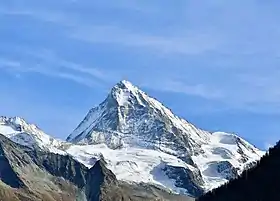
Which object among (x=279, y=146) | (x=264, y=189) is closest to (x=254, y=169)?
(x=279, y=146)

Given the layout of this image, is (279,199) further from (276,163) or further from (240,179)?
(240,179)

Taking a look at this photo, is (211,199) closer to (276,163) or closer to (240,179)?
(240,179)

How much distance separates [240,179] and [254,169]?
23.7ft

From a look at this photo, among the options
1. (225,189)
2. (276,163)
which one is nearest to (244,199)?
(276,163)

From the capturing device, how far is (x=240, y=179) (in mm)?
176250

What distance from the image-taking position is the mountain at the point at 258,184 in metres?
150

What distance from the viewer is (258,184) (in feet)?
521

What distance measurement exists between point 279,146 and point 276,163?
11.1 meters

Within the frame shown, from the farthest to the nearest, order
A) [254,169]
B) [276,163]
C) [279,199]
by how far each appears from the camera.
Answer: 1. [254,169]
2. [276,163]
3. [279,199]

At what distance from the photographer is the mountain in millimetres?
149500

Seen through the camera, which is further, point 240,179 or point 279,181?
point 240,179

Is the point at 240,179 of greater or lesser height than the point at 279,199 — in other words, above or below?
above

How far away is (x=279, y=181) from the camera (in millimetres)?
148500

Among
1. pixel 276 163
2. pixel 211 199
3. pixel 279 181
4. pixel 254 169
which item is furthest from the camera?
pixel 211 199
